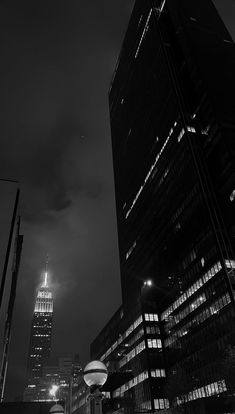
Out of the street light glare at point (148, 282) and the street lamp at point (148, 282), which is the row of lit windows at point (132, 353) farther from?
the street light glare at point (148, 282)

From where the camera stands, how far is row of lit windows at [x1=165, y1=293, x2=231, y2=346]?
63287 mm

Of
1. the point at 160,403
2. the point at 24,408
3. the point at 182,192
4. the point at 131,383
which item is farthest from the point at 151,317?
the point at 24,408

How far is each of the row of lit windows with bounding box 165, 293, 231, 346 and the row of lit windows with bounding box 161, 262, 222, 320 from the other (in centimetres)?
534

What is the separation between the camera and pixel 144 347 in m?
83.4

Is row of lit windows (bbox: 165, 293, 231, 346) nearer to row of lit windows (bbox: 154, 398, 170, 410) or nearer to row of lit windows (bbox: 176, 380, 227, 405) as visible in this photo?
row of lit windows (bbox: 176, 380, 227, 405)

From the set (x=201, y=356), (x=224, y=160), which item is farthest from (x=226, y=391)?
(x=224, y=160)

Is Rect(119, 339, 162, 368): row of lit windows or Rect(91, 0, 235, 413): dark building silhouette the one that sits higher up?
Rect(91, 0, 235, 413): dark building silhouette

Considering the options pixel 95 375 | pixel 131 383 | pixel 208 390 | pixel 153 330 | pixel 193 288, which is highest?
pixel 193 288

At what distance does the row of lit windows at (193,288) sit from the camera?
224 ft

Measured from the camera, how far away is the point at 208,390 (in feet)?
205

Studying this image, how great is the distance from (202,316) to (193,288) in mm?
7001

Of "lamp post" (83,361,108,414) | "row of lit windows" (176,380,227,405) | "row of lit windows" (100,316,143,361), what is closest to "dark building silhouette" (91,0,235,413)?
"row of lit windows" (176,380,227,405)

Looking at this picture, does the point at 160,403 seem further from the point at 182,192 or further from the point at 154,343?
the point at 182,192

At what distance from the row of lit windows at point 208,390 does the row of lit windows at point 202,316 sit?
1141cm
